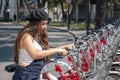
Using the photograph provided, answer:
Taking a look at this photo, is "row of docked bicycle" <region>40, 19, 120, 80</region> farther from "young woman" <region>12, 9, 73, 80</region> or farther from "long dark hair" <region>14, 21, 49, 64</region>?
"long dark hair" <region>14, 21, 49, 64</region>

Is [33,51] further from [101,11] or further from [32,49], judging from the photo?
[101,11]

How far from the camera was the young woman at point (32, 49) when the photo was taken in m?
4.07

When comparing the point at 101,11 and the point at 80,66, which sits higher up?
the point at 80,66

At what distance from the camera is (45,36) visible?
4.26m

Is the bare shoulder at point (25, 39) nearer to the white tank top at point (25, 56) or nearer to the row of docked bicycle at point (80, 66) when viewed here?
the white tank top at point (25, 56)

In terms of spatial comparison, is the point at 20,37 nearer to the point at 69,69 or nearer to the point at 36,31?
the point at 36,31

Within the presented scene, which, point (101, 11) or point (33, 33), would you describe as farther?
point (101, 11)

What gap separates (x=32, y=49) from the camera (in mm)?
4062

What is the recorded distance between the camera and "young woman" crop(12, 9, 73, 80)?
407cm

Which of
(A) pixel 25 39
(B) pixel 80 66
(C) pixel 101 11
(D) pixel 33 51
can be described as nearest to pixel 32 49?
(D) pixel 33 51

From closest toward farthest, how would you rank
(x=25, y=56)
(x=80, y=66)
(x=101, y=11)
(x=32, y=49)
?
1. (x=32, y=49)
2. (x=25, y=56)
3. (x=80, y=66)
4. (x=101, y=11)

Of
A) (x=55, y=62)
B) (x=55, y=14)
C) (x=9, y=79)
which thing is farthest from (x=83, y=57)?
(x=55, y=14)

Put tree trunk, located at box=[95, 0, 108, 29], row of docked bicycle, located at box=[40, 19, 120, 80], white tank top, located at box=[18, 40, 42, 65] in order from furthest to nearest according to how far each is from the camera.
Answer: tree trunk, located at box=[95, 0, 108, 29]
row of docked bicycle, located at box=[40, 19, 120, 80]
white tank top, located at box=[18, 40, 42, 65]

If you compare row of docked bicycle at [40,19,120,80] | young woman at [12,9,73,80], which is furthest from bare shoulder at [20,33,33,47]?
row of docked bicycle at [40,19,120,80]
